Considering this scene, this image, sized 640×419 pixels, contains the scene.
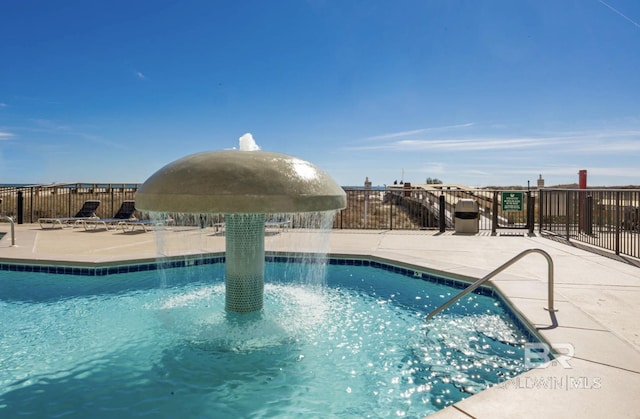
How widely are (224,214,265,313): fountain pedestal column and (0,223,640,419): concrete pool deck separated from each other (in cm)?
165

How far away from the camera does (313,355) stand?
142 inches

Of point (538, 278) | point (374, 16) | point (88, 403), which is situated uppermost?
point (374, 16)

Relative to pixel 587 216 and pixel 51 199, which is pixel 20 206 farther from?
pixel 587 216

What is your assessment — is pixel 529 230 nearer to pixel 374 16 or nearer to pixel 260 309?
pixel 374 16

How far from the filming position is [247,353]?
3.63 meters

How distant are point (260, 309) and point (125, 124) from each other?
2530cm

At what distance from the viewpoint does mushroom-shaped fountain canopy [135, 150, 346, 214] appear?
3246mm

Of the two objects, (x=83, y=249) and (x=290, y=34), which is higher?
(x=290, y=34)

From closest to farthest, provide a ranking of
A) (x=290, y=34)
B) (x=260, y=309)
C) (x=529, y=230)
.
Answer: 1. (x=260, y=309)
2. (x=529, y=230)
3. (x=290, y=34)

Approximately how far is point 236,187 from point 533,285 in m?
4.15

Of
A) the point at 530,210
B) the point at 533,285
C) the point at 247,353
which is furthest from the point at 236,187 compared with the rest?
the point at 530,210

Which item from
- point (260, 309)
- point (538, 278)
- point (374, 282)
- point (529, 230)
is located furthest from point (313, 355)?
point (529, 230)

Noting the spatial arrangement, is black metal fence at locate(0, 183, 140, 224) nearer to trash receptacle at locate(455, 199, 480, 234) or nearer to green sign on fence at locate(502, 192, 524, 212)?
trash receptacle at locate(455, 199, 480, 234)

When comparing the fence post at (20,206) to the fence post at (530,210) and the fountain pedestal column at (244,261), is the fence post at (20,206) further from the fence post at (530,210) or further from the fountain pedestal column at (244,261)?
the fence post at (530,210)
